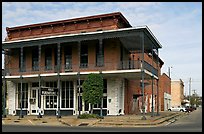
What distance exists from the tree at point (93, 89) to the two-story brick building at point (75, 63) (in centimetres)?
93

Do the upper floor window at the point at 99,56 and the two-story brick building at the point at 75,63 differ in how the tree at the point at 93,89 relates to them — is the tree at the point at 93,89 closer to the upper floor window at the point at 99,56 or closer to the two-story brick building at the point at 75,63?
the two-story brick building at the point at 75,63

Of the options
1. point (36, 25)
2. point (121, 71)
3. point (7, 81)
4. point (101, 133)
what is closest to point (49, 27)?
point (36, 25)

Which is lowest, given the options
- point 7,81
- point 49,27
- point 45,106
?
point 45,106

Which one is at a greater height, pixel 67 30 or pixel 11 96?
pixel 67 30

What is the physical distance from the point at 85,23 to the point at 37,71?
23.6 feet

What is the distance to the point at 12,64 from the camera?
37.4 m

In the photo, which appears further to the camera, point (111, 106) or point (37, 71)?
point (37, 71)

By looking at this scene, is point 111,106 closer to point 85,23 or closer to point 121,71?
point 121,71

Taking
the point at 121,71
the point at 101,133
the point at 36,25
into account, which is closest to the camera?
the point at 101,133

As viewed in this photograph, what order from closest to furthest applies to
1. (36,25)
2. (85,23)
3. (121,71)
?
(121,71), (85,23), (36,25)

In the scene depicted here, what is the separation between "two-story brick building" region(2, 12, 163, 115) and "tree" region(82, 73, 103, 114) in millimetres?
931

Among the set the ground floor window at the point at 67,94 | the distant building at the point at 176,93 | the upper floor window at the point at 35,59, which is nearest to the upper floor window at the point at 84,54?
the ground floor window at the point at 67,94

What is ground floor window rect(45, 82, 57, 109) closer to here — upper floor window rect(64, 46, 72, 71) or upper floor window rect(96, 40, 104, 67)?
upper floor window rect(64, 46, 72, 71)

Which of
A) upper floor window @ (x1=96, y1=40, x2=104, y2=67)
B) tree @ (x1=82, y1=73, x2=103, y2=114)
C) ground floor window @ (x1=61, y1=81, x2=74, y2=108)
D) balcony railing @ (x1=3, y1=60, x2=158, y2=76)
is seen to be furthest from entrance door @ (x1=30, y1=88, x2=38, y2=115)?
tree @ (x1=82, y1=73, x2=103, y2=114)
